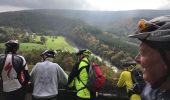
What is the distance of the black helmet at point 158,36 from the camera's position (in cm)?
140

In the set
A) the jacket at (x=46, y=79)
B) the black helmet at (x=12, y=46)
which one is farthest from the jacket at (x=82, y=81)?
the black helmet at (x=12, y=46)

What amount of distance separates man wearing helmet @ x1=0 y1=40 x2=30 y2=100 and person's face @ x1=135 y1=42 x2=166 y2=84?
205 inches

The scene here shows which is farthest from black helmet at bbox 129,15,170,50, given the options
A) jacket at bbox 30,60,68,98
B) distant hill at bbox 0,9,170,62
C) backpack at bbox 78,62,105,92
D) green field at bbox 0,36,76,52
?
distant hill at bbox 0,9,170,62

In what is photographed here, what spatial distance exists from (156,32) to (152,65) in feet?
0.49

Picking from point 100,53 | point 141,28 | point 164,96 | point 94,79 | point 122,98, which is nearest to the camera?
point 164,96

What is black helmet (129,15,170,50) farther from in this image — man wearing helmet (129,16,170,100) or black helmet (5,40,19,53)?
black helmet (5,40,19,53)

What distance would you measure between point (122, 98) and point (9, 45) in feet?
11.1

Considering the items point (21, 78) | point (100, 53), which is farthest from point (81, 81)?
point (100, 53)

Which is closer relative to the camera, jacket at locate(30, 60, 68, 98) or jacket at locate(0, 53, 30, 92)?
jacket at locate(0, 53, 30, 92)

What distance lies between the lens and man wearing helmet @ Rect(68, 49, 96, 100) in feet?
23.0

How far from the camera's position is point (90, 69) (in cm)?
699

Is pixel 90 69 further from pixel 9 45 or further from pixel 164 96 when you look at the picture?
pixel 164 96

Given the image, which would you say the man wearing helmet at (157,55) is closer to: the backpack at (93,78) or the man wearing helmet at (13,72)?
the man wearing helmet at (13,72)

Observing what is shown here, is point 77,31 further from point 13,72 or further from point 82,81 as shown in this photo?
point 13,72
